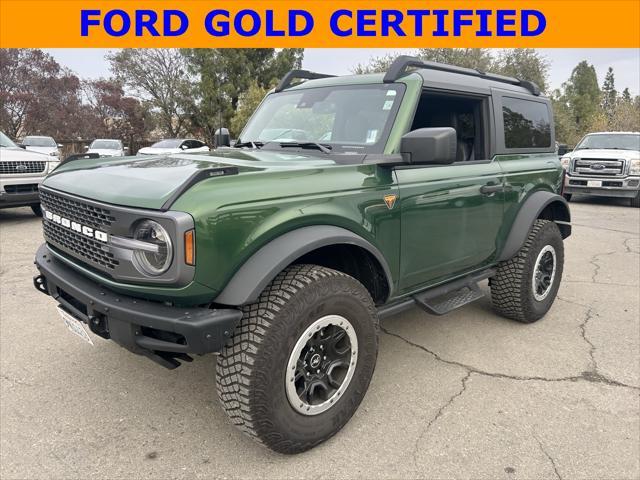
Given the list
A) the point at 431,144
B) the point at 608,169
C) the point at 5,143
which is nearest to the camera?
the point at 431,144

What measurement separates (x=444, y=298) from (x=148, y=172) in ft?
7.28

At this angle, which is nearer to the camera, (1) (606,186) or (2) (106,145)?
(1) (606,186)

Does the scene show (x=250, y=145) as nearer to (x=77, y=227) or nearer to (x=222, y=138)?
(x=222, y=138)

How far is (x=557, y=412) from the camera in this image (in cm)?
282

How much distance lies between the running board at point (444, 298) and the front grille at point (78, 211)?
64.3 inches

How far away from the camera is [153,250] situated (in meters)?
2.04

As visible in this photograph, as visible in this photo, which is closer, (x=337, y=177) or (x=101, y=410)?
(x=337, y=177)

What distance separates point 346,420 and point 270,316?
32.4 inches

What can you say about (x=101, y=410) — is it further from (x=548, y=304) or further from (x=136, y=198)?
(x=548, y=304)

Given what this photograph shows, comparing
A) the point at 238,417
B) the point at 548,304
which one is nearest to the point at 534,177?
the point at 548,304

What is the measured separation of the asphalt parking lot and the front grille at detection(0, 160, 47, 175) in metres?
4.78

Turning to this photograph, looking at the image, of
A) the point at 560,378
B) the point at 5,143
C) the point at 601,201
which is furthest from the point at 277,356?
the point at 601,201

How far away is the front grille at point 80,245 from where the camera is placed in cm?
225

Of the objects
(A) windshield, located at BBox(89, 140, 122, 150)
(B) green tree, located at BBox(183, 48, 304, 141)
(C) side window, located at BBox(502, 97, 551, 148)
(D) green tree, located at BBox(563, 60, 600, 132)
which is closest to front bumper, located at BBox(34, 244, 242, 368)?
(C) side window, located at BBox(502, 97, 551, 148)
